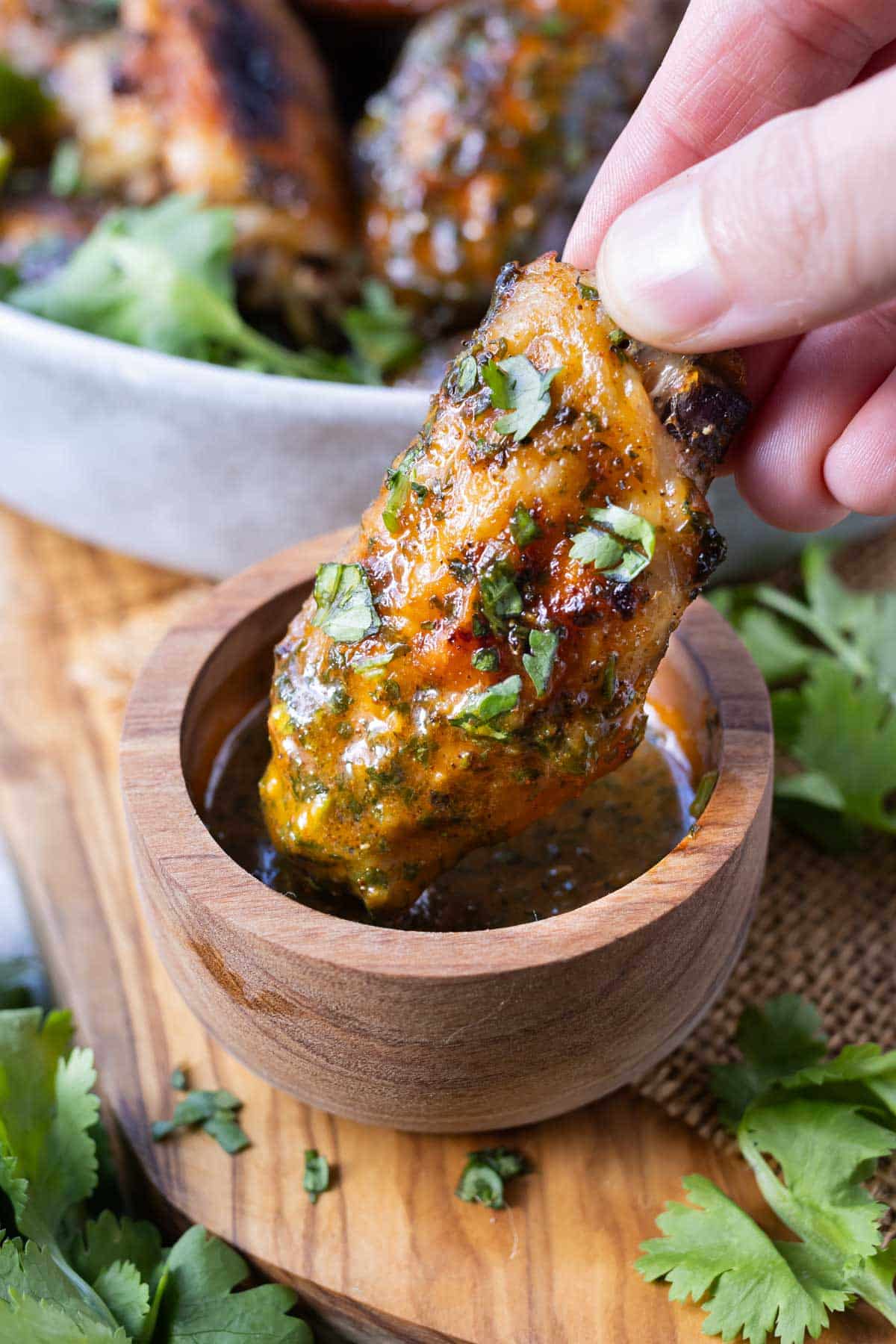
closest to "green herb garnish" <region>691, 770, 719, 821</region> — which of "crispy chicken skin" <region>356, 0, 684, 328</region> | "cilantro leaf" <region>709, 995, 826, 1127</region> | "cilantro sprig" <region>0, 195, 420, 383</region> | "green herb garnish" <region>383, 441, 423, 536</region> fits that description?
"cilantro leaf" <region>709, 995, 826, 1127</region>

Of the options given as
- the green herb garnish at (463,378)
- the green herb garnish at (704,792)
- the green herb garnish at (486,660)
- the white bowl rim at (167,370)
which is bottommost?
the white bowl rim at (167,370)

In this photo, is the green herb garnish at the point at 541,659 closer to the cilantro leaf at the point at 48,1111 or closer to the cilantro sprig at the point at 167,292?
the cilantro leaf at the point at 48,1111

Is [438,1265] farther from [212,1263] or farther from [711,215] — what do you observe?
[711,215]

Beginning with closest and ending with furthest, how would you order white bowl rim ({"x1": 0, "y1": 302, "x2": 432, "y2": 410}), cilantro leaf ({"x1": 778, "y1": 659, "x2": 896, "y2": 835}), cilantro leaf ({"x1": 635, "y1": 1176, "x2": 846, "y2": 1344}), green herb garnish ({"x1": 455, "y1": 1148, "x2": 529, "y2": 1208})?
cilantro leaf ({"x1": 635, "y1": 1176, "x2": 846, "y2": 1344}) < green herb garnish ({"x1": 455, "y1": 1148, "x2": 529, "y2": 1208}) < cilantro leaf ({"x1": 778, "y1": 659, "x2": 896, "y2": 835}) < white bowl rim ({"x1": 0, "y1": 302, "x2": 432, "y2": 410})

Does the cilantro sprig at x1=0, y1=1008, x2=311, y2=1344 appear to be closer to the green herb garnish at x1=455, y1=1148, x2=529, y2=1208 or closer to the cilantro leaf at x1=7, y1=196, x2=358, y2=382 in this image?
the green herb garnish at x1=455, y1=1148, x2=529, y2=1208

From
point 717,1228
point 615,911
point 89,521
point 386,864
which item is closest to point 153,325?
point 89,521

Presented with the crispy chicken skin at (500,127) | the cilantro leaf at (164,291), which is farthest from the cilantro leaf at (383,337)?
the cilantro leaf at (164,291)

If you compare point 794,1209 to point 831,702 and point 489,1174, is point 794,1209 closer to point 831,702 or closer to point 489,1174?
point 489,1174
